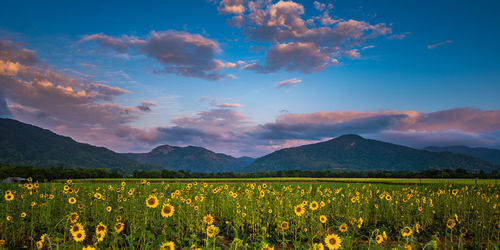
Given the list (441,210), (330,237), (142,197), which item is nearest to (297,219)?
(330,237)

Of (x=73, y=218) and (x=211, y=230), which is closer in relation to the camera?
(x=211, y=230)

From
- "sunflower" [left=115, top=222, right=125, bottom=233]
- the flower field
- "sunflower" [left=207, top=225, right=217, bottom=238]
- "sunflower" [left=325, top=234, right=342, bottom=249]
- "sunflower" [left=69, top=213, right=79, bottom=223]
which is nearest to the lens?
"sunflower" [left=207, top=225, right=217, bottom=238]

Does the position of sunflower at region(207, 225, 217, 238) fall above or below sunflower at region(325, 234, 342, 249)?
above

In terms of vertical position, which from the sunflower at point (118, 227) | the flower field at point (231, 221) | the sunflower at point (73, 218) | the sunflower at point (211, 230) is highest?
the sunflower at point (211, 230)

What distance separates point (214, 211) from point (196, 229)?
211cm

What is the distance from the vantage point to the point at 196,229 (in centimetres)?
733

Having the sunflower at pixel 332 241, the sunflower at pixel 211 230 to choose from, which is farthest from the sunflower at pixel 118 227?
the sunflower at pixel 332 241

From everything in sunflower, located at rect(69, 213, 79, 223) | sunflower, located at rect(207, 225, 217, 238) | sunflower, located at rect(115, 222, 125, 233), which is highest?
sunflower, located at rect(207, 225, 217, 238)

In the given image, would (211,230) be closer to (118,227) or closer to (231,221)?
(118,227)

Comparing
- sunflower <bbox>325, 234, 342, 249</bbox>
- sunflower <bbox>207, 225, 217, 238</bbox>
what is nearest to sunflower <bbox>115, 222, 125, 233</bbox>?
sunflower <bbox>207, 225, 217, 238</bbox>

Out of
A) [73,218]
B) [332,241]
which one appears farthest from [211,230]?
[73,218]

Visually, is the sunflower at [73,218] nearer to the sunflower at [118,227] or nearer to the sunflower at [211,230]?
A: the sunflower at [118,227]

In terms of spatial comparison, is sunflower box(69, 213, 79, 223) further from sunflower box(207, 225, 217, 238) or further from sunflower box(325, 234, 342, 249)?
sunflower box(325, 234, 342, 249)

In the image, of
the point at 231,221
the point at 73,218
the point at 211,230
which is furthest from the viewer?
the point at 231,221
